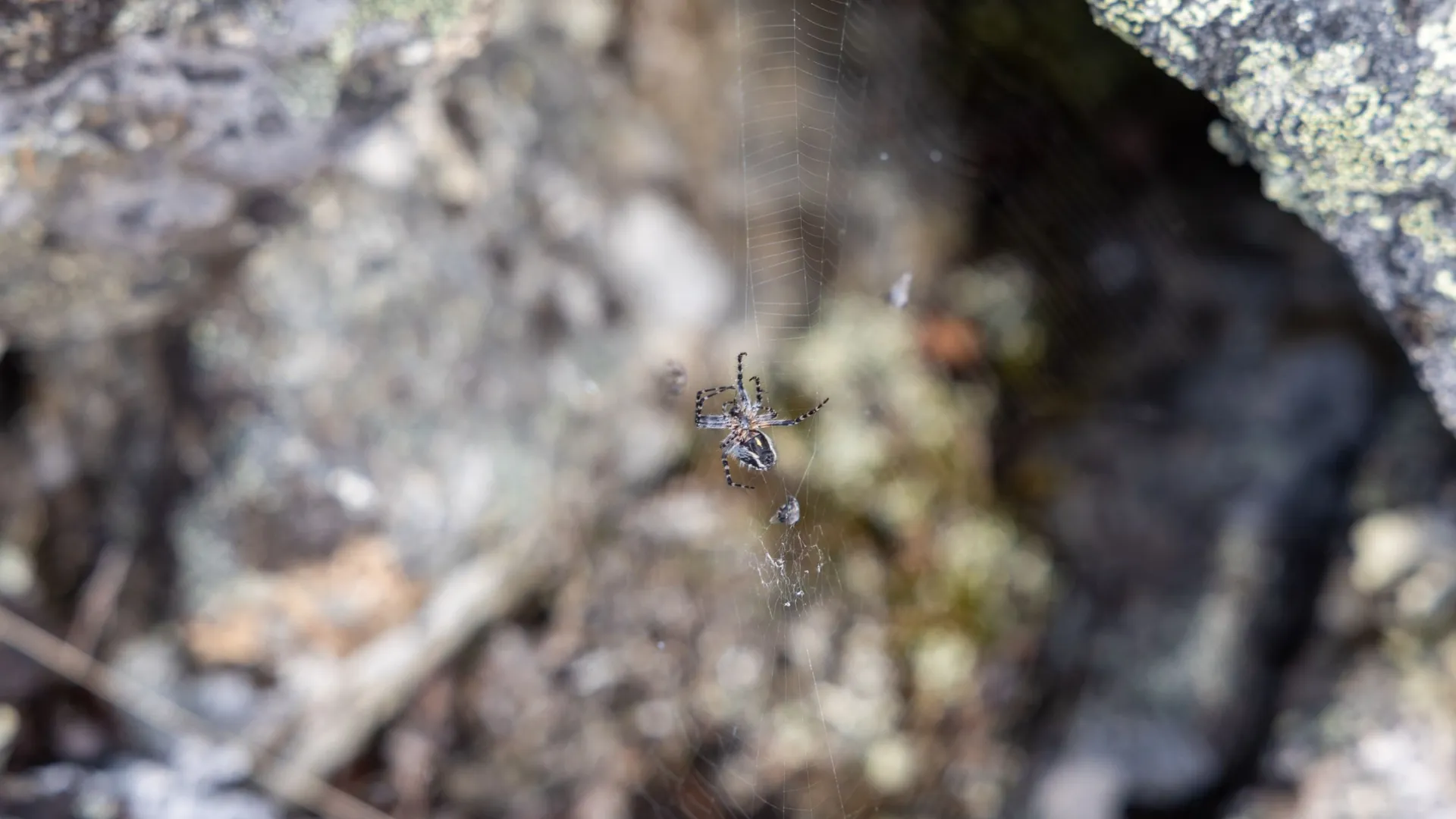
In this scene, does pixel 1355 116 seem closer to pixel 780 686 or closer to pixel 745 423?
Result: pixel 745 423

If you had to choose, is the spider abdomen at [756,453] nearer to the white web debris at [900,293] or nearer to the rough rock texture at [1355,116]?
the white web debris at [900,293]

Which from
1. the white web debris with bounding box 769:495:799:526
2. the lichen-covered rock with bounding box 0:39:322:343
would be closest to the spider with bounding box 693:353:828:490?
the white web debris with bounding box 769:495:799:526

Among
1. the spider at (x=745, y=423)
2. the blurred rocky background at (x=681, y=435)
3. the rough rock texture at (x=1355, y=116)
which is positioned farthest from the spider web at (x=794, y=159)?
the rough rock texture at (x=1355, y=116)

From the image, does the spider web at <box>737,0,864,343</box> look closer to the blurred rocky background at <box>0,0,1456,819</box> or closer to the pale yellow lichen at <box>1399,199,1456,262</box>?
the blurred rocky background at <box>0,0,1456,819</box>

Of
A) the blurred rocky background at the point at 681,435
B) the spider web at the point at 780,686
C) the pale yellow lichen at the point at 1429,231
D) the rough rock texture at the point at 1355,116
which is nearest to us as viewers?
the rough rock texture at the point at 1355,116

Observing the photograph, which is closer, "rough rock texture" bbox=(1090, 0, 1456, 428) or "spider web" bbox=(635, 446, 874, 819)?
"rough rock texture" bbox=(1090, 0, 1456, 428)

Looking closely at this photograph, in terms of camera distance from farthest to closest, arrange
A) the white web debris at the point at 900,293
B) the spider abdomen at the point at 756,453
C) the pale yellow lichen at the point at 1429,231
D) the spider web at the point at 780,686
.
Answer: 1. the white web debris at the point at 900,293
2. the spider abdomen at the point at 756,453
3. the spider web at the point at 780,686
4. the pale yellow lichen at the point at 1429,231

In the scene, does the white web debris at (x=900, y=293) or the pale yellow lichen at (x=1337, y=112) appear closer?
the pale yellow lichen at (x=1337, y=112)
